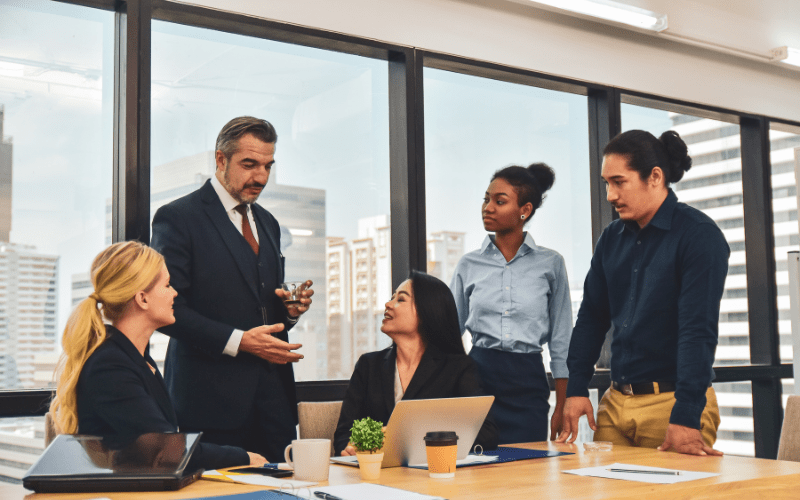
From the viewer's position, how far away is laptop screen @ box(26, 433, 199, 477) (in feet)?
4.99

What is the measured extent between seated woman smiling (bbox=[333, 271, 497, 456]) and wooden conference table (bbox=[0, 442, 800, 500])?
518 mm

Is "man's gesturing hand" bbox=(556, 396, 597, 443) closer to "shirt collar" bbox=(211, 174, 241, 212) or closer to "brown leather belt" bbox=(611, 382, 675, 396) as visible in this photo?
"brown leather belt" bbox=(611, 382, 675, 396)

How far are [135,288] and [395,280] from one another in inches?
70.7

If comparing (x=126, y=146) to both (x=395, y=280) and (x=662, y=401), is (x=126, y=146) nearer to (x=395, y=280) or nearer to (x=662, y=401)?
(x=395, y=280)

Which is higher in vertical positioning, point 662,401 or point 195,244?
point 195,244

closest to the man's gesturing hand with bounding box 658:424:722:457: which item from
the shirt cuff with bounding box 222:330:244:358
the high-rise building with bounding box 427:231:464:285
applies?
the shirt cuff with bounding box 222:330:244:358

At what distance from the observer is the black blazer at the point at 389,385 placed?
2.58 meters

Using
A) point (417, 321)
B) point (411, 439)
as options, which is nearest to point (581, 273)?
point (417, 321)

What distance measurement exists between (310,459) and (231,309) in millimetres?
1117

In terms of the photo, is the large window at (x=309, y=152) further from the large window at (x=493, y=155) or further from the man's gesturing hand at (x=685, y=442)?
the man's gesturing hand at (x=685, y=442)

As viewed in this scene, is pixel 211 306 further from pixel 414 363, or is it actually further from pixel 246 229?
pixel 414 363

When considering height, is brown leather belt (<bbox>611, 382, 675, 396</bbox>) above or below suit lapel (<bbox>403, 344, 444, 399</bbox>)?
below

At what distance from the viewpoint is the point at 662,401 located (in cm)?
249

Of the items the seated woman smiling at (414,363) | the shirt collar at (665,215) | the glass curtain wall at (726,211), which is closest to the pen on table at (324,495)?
the seated woman smiling at (414,363)
